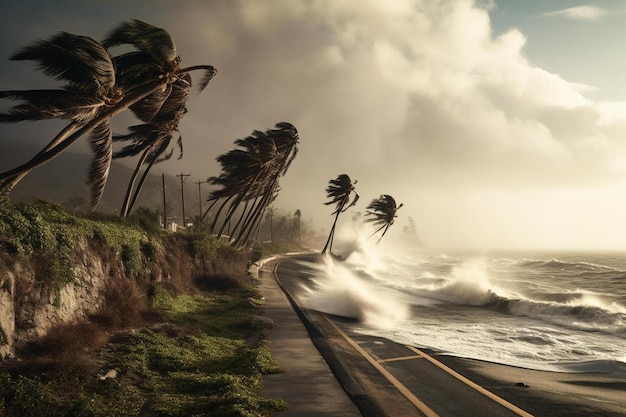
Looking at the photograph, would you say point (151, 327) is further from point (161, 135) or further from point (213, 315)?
point (161, 135)

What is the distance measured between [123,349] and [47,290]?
→ 6.76ft

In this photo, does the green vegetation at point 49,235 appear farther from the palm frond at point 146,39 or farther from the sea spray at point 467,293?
the sea spray at point 467,293

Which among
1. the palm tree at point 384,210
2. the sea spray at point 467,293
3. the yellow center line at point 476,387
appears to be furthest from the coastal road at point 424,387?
the palm tree at point 384,210

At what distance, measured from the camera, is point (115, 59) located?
483 inches

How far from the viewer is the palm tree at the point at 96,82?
399 inches

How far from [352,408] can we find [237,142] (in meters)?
31.0

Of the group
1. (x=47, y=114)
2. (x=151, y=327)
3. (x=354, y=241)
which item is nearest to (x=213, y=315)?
(x=151, y=327)

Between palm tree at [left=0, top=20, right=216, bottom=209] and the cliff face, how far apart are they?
3111mm

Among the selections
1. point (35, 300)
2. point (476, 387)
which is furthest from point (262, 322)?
point (476, 387)

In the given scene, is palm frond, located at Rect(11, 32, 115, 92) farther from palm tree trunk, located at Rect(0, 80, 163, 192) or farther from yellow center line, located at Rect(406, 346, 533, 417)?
yellow center line, located at Rect(406, 346, 533, 417)

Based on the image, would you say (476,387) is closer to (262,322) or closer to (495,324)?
(262,322)

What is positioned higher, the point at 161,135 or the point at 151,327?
the point at 161,135

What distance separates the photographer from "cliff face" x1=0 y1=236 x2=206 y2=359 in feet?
22.6

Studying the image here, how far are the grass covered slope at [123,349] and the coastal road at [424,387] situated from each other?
72.8 inches
